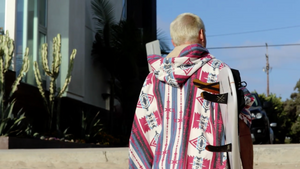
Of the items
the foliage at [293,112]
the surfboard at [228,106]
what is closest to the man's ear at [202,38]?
the surfboard at [228,106]

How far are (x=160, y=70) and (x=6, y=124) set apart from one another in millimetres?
8273

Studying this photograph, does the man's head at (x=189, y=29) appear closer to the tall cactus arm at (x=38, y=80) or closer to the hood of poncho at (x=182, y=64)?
the hood of poncho at (x=182, y=64)

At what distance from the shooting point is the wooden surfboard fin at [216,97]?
2.37m

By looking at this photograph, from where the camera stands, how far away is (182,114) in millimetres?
2566

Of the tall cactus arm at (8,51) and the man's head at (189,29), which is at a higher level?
the tall cactus arm at (8,51)

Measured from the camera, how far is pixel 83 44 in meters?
16.2

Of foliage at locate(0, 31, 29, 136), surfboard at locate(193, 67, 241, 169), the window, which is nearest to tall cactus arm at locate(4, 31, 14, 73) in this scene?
foliage at locate(0, 31, 29, 136)

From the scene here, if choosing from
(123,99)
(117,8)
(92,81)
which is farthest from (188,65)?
(117,8)

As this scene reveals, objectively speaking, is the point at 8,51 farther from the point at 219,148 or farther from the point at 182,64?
the point at 219,148

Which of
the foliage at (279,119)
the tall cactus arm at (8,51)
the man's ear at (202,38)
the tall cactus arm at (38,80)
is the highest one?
the tall cactus arm at (8,51)

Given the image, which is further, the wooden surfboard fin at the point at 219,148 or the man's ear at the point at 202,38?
the man's ear at the point at 202,38

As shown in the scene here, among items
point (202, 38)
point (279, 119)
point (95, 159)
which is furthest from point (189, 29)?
point (279, 119)

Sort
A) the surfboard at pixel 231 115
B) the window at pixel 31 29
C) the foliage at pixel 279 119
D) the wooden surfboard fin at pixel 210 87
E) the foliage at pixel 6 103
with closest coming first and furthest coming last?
the surfboard at pixel 231 115
the wooden surfboard fin at pixel 210 87
the foliage at pixel 6 103
the window at pixel 31 29
the foliage at pixel 279 119

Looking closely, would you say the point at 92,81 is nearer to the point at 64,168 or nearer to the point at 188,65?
the point at 64,168
